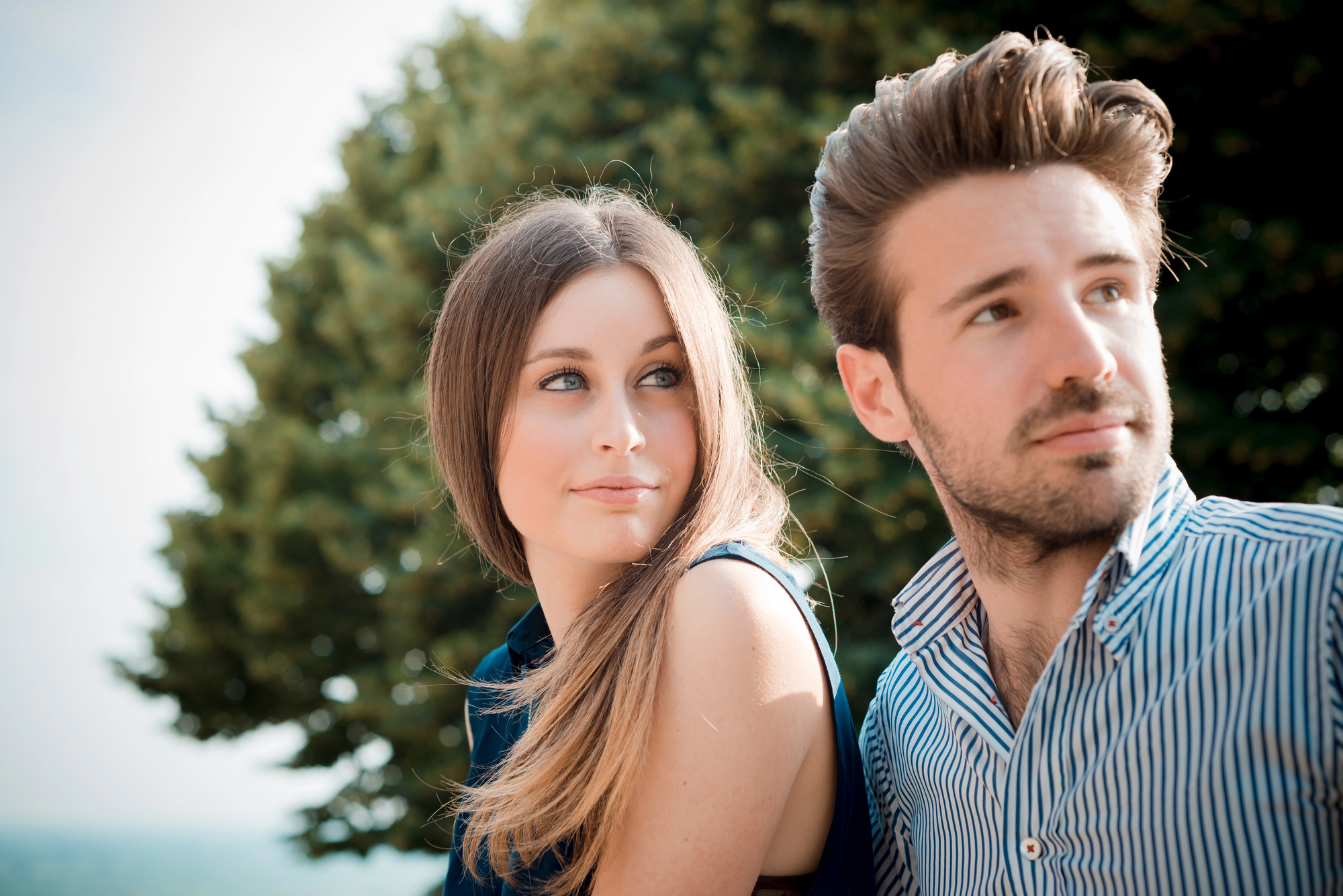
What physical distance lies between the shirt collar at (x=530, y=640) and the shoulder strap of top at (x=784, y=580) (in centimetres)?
84

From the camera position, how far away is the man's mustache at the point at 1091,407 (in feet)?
5.51

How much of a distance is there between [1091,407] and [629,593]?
1082mm

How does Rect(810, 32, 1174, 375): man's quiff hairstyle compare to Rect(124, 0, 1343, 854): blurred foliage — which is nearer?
Rect(810, 32, 1174, 375): man's quiff hairstyle

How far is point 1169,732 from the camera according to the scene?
4.92ft

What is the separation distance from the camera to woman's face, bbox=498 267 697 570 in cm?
225

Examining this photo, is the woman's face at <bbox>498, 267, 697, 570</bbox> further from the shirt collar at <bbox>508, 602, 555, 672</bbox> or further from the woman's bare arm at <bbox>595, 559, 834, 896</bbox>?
the shirt collar at <bbox>508, 602, 555, 672</bbox>

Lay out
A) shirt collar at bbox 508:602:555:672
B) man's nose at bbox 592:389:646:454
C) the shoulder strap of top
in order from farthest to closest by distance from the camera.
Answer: shirt collar at bbox 508:602:555:672
man's nose at bbox 592:389:646:454
the shoulder strap of top

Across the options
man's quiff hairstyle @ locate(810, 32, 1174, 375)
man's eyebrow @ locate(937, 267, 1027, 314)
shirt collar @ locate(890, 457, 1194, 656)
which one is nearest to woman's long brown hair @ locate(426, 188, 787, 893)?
man's quiff hairstyle @ locate(810, 32, 1174, 375)

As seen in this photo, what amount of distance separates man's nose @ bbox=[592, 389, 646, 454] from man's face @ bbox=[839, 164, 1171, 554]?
26.9 inches

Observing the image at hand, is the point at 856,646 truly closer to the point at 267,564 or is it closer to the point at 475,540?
the point at 475,540

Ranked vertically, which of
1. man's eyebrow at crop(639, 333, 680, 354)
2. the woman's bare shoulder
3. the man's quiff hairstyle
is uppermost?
the man's quiff hairstyle

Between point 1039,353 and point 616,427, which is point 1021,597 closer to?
point 1039,353

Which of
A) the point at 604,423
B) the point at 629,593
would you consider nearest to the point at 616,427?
the point at 604,423

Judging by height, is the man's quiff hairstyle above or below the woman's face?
above
